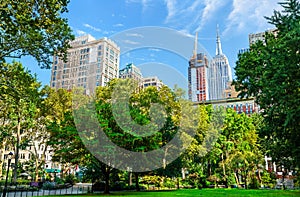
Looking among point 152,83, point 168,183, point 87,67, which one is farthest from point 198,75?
point 87,67

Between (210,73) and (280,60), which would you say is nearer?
(280,60)

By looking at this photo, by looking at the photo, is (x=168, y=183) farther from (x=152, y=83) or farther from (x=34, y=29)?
(x=34, y=29)

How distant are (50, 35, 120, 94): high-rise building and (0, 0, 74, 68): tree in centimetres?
2138

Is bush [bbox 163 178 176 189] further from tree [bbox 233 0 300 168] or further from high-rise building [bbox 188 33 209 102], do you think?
tree [bbox 233 0 300 168]

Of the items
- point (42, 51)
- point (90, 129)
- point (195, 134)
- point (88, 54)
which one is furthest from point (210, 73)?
point (88, 54)

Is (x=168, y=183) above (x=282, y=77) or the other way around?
the other way around

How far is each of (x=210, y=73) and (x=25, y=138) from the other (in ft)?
80.5

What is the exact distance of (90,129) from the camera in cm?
1911

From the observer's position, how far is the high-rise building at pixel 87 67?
44281 millimetres

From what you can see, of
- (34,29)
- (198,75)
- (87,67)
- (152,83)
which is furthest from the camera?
(87,67)

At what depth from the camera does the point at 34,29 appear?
1224 centimetres

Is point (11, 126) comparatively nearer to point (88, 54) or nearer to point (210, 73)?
point (210, 73)

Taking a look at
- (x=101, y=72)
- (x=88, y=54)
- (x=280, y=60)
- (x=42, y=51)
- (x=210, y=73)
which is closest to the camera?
(x=280, y=60)

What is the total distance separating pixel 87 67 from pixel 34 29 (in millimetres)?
57597
